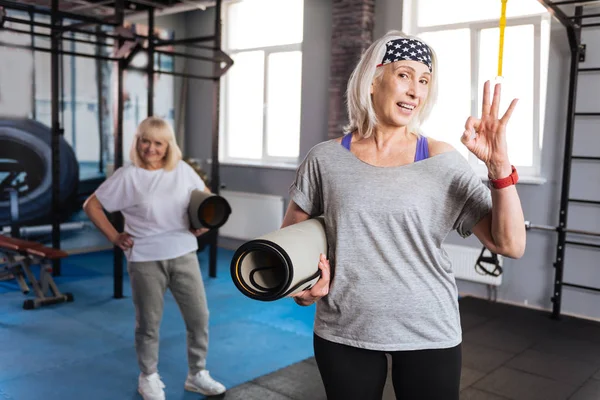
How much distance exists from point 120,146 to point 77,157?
206 cm

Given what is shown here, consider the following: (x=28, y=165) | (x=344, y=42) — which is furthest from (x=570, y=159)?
(x=28, y=165)

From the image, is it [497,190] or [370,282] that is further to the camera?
[370,282]

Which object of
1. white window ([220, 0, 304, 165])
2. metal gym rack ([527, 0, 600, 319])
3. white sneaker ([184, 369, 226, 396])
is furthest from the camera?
white window ([220, 0, 304, 165])

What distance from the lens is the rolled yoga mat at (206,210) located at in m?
2.77

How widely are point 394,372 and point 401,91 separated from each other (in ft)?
2.20

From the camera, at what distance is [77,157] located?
21.7 ft

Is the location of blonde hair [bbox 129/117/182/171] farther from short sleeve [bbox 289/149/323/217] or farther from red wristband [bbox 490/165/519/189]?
red wristband [bbox 490/165/519/189]

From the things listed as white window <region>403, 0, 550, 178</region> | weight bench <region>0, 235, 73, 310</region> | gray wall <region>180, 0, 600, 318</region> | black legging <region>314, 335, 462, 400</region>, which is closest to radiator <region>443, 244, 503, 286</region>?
gray wall <region>180, 0, 600, 318</region>

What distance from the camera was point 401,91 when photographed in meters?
1.36

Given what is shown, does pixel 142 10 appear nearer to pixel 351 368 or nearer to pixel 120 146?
pixel 120 146

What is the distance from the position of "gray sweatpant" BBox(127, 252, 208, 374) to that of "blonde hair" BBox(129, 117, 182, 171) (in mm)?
475

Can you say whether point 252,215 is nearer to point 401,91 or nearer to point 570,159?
point 570,159

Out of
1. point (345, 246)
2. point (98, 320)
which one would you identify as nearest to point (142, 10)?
point (98, 320)

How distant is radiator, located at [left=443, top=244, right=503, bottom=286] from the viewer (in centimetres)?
495
